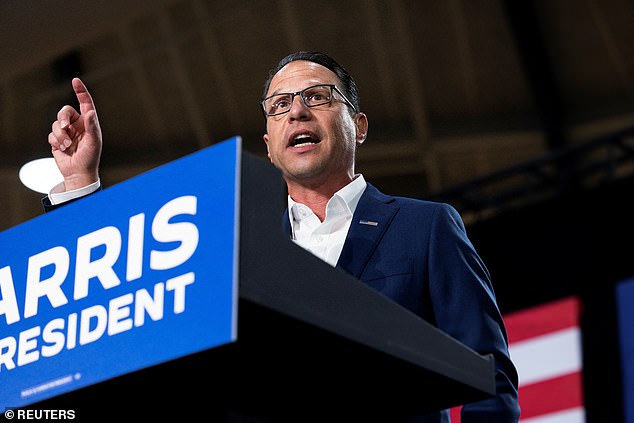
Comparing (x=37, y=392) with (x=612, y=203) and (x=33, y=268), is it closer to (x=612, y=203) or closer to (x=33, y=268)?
(x=33, y=268)

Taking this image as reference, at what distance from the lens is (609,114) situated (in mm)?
9117

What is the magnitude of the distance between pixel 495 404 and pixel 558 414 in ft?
12.5

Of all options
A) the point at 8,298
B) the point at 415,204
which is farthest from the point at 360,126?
the point at 8,298

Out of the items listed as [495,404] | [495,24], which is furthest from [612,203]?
[495,404]

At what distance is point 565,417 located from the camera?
495cm

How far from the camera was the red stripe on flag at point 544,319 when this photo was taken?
211 inches

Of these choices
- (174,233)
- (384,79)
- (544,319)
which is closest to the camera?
(174,233)

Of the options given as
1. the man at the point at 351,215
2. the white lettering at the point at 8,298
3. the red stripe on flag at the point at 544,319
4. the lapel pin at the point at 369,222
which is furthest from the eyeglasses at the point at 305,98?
the red stripe on flag at the point at 544,319

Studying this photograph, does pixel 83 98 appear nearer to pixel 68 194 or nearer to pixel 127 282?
pixel 68 194

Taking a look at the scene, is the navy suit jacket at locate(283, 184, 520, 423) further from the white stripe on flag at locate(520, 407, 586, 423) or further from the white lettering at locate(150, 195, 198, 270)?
the white stripe on flag at locate(520, 407, 586, 423)

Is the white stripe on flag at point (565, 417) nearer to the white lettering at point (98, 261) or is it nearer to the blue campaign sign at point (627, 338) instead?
the blue campaign sign at point (627, 338)

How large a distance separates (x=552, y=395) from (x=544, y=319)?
0.57 meters

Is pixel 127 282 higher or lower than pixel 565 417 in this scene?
lower

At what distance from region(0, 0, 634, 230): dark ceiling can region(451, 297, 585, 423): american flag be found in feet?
13.1
